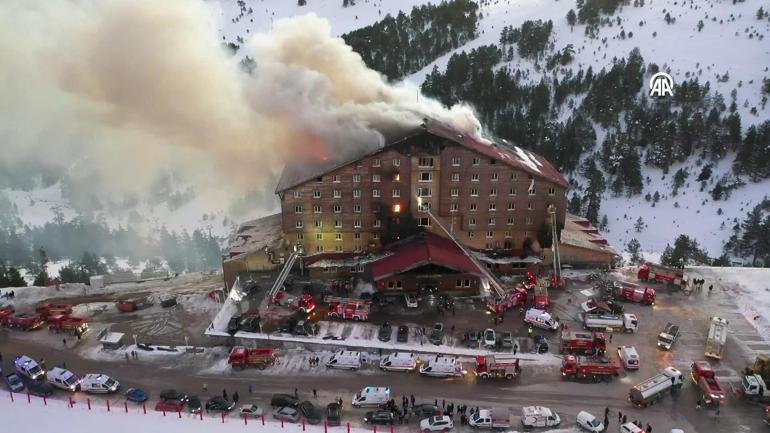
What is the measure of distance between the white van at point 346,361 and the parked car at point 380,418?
18.7 ft

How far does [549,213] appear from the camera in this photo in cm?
5541

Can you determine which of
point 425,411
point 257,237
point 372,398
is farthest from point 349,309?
point 257,237

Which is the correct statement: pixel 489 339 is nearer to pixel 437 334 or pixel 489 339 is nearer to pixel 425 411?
pixel 437 334

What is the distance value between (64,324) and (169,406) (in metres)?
16.1

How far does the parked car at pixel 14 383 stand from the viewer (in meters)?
40.4

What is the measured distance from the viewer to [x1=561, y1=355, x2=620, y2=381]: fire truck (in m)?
39.8

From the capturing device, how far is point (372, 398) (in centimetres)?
3778

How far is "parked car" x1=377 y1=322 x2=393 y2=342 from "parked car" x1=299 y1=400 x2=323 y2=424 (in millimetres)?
8526

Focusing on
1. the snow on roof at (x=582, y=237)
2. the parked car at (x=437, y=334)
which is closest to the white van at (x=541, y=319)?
the parked car at (x=437, y=334)

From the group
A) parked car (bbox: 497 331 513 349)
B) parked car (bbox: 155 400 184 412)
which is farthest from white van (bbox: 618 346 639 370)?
parked car (bbox: 155 400 184 412)

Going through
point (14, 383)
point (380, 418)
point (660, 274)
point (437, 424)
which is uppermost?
point (660, 274)

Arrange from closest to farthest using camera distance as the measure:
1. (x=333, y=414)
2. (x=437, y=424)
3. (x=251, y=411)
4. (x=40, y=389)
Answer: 1. (x=437, y=424)
2. (x=333, y=414)
3. (x=251, y=411)
4. (x=40, y=389)

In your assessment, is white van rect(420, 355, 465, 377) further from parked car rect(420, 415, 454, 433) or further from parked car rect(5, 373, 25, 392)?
parked car rect(5, 373, 25, 392)

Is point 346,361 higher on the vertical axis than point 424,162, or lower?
lower
